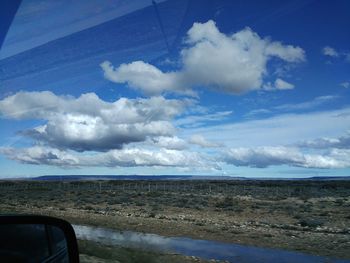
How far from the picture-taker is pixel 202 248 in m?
20.2

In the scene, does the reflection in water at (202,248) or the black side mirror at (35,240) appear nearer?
the black side mirror at (35,240)

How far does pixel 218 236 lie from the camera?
23.8 metres

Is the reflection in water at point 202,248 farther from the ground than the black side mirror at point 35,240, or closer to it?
closer to it

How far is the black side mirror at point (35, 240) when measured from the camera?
2914mm

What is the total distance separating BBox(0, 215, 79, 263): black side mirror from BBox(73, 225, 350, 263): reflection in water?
14.2m

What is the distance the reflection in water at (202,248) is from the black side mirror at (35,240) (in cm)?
1418

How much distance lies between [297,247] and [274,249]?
3.94 ft

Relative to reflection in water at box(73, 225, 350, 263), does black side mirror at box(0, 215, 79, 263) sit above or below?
above

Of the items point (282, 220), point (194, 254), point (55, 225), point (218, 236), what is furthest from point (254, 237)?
point (55, 225)

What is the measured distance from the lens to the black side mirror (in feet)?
9.56

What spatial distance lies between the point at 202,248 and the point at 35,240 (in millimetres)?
17357

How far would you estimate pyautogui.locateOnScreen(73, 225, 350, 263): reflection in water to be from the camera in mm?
17891

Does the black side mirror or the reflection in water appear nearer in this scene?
the black side mirror

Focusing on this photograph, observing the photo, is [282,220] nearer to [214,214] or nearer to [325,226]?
[325,226]
